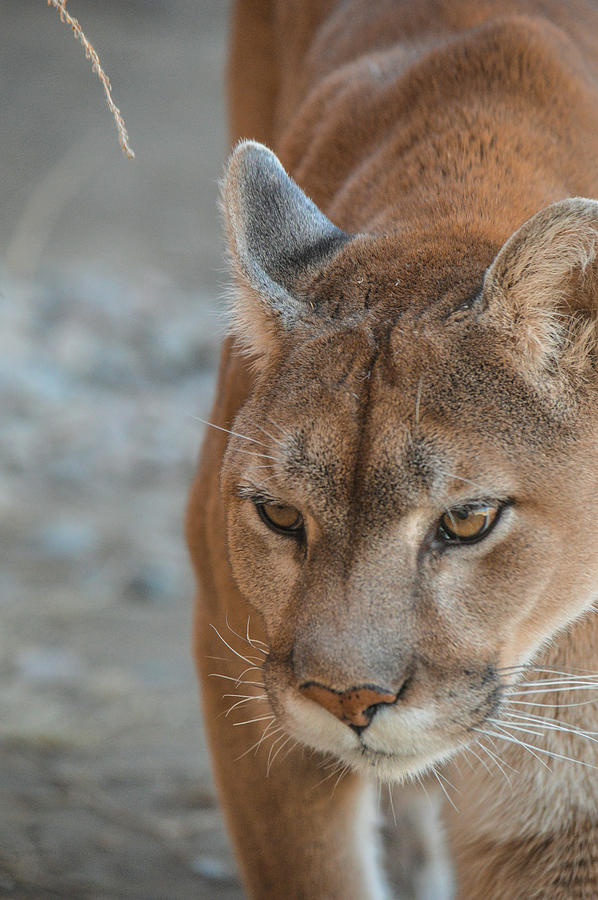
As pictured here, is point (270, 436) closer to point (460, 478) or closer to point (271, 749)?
point (460, 478)

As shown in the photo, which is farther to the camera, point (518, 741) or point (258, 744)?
point (258, 744)

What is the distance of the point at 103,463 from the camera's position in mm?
5949

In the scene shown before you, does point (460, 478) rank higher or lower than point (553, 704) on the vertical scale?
higher

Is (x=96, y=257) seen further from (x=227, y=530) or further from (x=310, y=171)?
(x=227, y=530)

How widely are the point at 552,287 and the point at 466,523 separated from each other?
461 millimetres

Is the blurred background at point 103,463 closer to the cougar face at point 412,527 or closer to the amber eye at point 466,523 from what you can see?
the cougar face at point 412,527

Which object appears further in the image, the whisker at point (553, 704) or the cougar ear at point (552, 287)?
the whisker at point (553, 704)

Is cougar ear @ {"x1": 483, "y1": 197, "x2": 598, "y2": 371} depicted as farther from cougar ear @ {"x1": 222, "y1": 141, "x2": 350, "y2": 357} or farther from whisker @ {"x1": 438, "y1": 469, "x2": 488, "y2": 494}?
cougar ear @ {"x1": 222, "y1": 141, "x2": 350, "y2": 357}

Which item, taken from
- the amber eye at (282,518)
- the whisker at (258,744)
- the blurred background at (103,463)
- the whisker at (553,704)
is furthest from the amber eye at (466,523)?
the blurred background at (103,463)

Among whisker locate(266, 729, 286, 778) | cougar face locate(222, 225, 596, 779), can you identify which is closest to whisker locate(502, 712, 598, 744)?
cougar face locate(222, 225, 596, 779)

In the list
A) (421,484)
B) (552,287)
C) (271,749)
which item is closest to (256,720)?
(271,749)

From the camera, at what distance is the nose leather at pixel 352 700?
6.43ft

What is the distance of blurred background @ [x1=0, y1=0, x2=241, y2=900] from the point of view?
3441mm

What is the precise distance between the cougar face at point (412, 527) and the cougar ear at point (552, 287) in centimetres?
4
